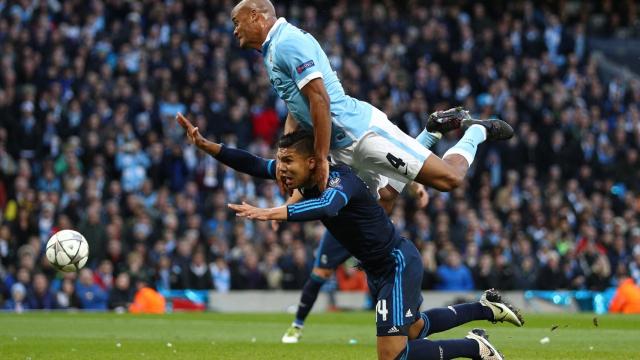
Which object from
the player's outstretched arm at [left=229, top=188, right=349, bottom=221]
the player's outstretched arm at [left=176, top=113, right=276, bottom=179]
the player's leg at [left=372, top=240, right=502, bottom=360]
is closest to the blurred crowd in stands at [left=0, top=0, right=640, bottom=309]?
the player's outstretched arm at [left=176, top=113, right=276, bottom=179]

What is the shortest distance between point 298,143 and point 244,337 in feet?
21.5

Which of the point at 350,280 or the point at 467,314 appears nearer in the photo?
the point at 467,314

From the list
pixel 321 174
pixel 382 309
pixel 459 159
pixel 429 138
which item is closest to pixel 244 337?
pixel 429 138

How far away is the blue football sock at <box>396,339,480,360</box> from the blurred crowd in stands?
1253cm

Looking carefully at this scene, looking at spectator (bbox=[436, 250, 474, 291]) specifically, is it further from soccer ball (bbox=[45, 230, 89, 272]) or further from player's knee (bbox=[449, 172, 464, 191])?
player's knee (bbox=[449, 172, 464, 191])

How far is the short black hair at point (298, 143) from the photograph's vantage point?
29.8ft

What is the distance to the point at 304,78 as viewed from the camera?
10047mm

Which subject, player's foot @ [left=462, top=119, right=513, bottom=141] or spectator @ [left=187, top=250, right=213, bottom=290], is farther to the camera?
spectator @ [left=187, top=250, right=213, bottom=290]

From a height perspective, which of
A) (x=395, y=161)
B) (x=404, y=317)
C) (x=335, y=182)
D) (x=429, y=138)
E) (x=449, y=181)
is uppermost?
(x=429, y=138)

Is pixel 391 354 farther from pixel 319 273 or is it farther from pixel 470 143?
pixel 319 273

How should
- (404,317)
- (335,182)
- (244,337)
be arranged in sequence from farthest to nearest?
(244,337)
(404,317)
(335,182)

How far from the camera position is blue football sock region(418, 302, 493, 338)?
10.0 meters

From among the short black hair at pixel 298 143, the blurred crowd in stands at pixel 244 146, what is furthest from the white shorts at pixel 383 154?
the blurred crowd in stands at pixel 244 146

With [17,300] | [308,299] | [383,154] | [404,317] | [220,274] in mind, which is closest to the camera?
[404,317]
